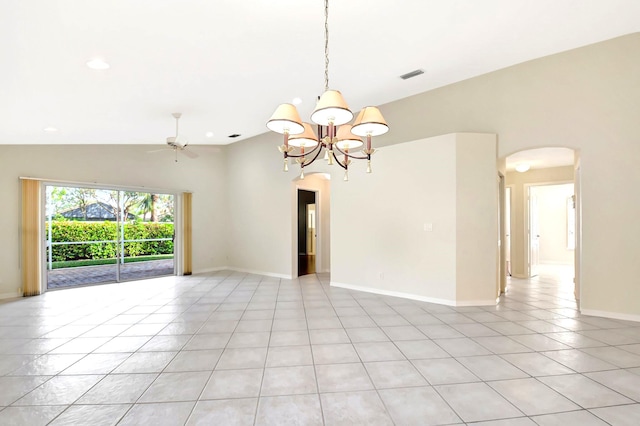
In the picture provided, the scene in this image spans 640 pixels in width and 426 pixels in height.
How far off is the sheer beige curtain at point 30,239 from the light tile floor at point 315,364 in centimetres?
87

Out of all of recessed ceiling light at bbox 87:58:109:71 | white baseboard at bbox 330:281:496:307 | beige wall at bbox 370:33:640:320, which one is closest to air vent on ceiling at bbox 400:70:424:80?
beige wall at bbox 370:33:640:320

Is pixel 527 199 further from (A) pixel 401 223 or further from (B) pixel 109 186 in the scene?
(B) pixel 109 186

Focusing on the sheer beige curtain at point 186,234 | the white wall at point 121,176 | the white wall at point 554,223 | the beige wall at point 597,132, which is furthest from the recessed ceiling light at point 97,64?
the white wall at point 554,223

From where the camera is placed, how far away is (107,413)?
85.7 inches

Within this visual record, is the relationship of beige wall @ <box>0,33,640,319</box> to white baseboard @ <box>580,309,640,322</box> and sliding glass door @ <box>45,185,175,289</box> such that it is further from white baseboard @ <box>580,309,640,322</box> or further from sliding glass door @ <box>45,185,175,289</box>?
sliding glass door @ <box>45,185,175,289</box>

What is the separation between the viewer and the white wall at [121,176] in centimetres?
553

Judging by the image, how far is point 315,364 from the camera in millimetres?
2896

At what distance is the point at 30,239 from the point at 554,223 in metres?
13.9

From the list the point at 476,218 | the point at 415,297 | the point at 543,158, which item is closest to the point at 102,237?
the point at 415,297

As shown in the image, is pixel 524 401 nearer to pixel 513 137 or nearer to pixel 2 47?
pixel 513 137

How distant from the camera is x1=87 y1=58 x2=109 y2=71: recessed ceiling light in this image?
3.34 meters

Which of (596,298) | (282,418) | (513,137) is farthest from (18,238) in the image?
(596,298)

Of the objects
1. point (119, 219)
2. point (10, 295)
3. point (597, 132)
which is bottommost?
point (10, 295)

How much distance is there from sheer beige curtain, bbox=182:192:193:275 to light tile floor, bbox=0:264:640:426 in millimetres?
2856
